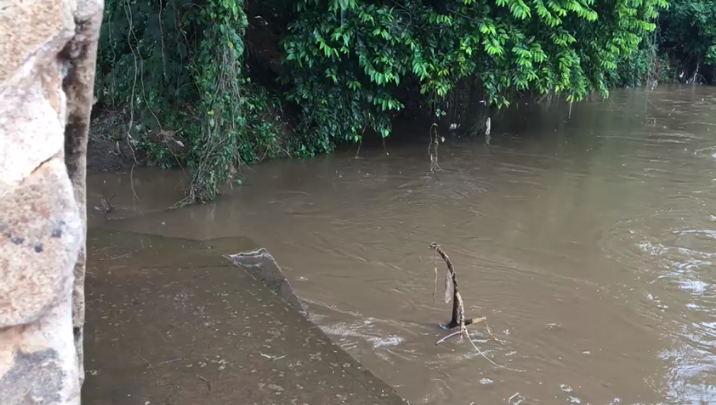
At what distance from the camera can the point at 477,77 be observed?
940 centimetres

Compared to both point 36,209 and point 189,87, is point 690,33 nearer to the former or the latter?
point 189,87

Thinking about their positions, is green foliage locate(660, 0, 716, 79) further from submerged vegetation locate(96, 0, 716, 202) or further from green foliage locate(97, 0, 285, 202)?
green foliage locate(97, 0, 285, 202)

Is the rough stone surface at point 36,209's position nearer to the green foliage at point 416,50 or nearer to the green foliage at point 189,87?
the green foliage at point 189,87

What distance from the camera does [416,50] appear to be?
27.0 feet

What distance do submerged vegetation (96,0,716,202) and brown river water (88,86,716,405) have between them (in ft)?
1.76

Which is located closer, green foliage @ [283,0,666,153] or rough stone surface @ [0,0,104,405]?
rough stone surface @ [0,0,104,405]

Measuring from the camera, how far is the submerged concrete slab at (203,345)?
256 centimetres

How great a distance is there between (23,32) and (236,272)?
282 centimetres

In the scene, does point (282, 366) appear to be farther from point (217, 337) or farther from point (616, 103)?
point (616, 103)

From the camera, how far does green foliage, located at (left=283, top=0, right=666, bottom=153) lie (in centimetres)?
802

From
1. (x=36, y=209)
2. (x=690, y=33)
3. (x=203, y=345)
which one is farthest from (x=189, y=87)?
(x=690, y=33)

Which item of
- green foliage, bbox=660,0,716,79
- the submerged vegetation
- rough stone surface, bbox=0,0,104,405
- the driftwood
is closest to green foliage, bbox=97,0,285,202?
the submerged vegetation

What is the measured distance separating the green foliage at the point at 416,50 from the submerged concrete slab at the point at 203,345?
15.7 ft

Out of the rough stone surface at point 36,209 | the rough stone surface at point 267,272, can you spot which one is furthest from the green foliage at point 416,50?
the rough stone surface at point 36,209
